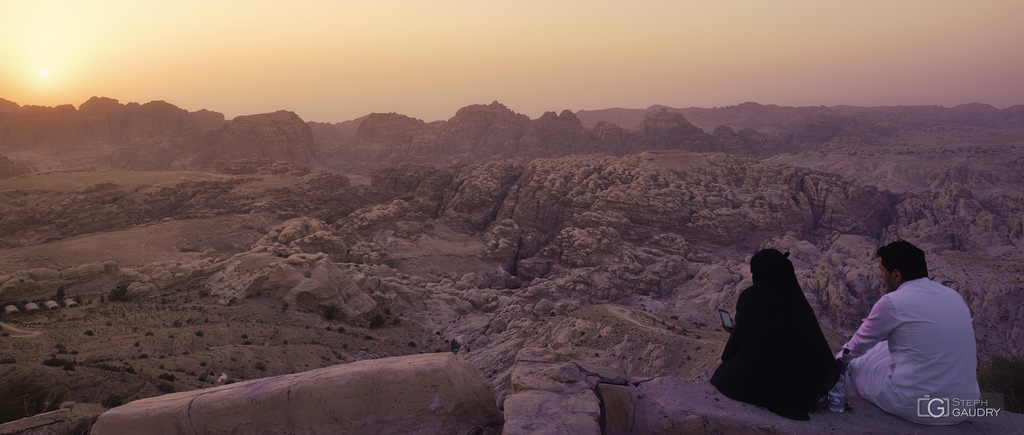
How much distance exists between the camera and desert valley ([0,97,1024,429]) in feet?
41.2

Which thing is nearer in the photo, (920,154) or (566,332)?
(566,332)

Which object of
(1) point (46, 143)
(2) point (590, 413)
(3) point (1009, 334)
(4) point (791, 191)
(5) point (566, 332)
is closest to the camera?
(2) point (590, 413)

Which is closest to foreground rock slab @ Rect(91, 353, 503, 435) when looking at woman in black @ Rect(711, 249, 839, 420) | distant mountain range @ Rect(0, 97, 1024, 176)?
woman in black @ Rect(711, 249, 839, 420)

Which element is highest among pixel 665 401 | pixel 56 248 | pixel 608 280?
pixel 665 401

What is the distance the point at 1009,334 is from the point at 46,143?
96.1 metres

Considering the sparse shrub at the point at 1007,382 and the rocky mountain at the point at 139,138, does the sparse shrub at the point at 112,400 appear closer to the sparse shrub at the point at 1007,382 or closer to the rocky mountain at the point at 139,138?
the sparse shrub at the point at 1007,382

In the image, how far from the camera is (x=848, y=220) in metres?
32.7

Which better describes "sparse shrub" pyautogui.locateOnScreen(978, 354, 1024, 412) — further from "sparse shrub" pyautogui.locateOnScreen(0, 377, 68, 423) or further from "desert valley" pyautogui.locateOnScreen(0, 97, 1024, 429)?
"sparse shrub" pyautogui.locateOnScreen(0, 377, 68, 423)

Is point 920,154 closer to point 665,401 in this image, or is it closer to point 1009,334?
point 1009,334

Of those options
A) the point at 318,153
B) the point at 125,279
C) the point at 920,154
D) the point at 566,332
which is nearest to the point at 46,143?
the point at 318,153

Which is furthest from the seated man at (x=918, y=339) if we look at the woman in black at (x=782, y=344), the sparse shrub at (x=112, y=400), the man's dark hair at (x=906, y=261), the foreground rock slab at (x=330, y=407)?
the sparse shrub at (x=112, y=400)

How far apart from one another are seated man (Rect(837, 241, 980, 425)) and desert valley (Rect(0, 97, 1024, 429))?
6.56 feet

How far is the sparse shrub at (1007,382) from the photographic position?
709cm

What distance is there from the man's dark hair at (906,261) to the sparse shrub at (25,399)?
1113 centimetres
